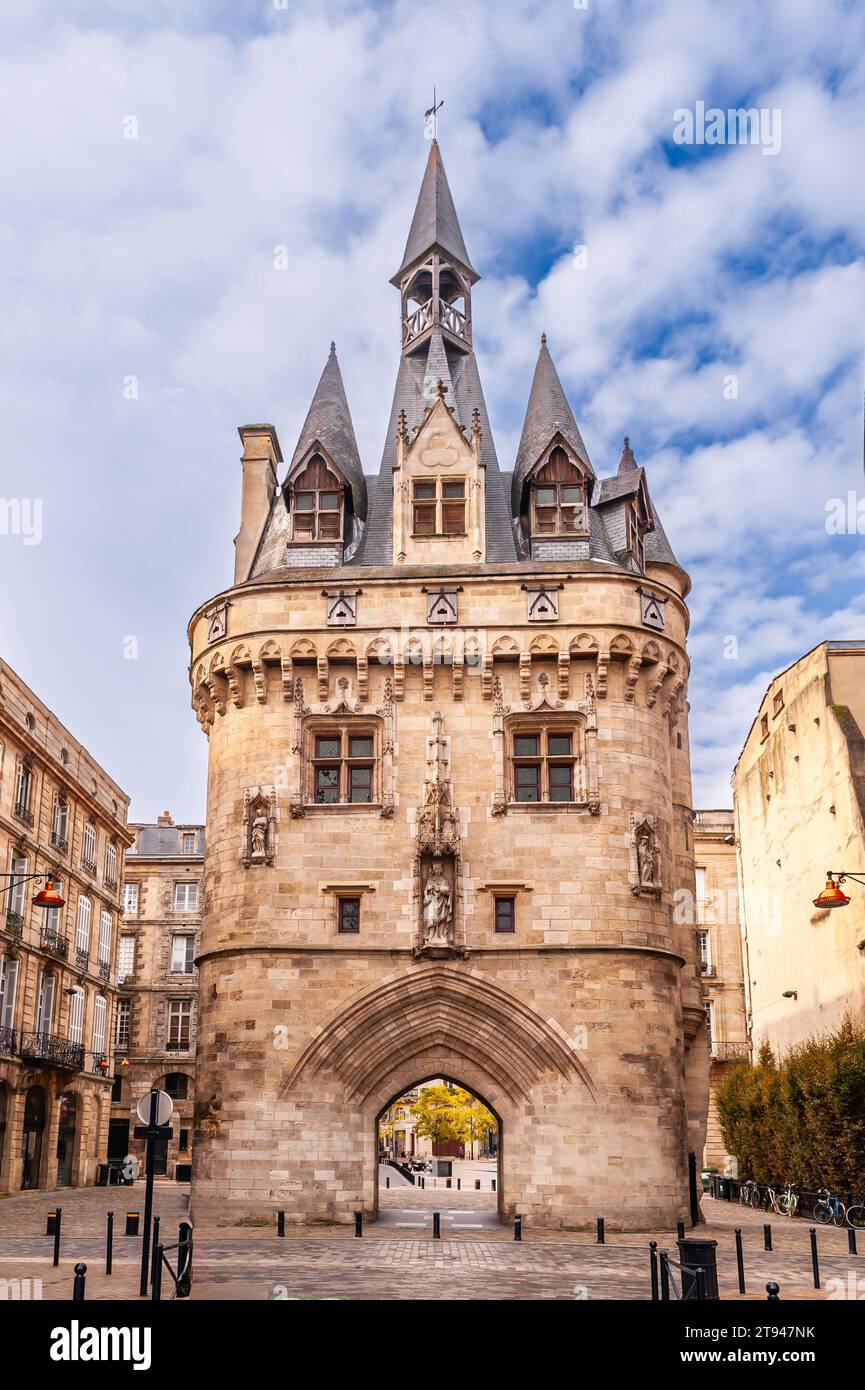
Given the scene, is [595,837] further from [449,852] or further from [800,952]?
[800,952]

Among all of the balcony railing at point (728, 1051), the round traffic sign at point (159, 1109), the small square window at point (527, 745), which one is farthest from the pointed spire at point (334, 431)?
the balcony railing at point (728, 1051)

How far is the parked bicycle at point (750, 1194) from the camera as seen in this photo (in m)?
30.8

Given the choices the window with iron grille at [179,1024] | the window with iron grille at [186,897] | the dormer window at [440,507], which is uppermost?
the dormer window at [440,507]

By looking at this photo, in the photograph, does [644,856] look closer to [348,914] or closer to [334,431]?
[348,914]

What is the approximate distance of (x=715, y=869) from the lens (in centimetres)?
4700

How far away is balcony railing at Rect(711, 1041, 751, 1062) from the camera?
44.0 meters

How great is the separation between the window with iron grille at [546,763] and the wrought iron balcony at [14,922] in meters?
15.8

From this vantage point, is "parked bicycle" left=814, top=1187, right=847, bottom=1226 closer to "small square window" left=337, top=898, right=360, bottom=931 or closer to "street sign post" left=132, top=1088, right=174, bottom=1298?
"small square window" left=337, top=898, right=360, bottom=931

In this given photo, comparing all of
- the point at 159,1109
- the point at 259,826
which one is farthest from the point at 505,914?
the point at 159,1109

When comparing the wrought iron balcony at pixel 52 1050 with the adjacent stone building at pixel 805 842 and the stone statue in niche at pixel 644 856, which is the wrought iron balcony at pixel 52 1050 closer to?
the stone statue in niche at pixel 644 856

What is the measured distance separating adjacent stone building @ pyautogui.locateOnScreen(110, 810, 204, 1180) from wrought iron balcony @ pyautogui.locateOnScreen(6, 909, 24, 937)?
48.7 ft

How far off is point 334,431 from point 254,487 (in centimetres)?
242
